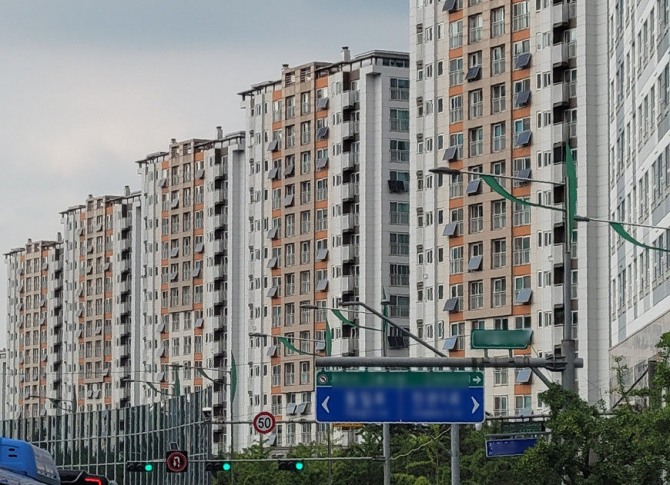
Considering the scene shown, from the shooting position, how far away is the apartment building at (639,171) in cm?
5534

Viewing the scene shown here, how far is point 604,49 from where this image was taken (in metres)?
97.9

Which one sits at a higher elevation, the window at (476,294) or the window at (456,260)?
the window at (456,260)

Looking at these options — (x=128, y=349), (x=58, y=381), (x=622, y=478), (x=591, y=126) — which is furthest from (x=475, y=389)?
(x=58, y=381)

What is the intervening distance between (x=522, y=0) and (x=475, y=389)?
75.0 meters

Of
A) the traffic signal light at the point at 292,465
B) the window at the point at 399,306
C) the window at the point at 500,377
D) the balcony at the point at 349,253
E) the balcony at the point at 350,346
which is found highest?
the balcony at the point at 349,253

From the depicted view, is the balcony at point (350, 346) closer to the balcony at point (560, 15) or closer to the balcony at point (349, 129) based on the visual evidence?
the balcony at point (349, 129)

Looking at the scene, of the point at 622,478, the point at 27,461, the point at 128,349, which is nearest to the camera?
the point at 27,461

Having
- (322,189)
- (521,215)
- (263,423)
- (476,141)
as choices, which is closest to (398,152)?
(322,189)

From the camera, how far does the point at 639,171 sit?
61.5 metres

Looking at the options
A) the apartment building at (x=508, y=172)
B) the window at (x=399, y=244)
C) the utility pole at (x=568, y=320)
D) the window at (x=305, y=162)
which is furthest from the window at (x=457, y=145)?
the utility pole at (x=568, y=320)

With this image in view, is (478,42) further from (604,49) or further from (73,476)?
(73,476)

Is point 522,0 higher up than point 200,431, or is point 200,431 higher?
point 522,0

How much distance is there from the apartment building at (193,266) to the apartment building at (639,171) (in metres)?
79.6

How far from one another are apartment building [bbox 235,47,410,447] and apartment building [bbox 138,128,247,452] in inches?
222
